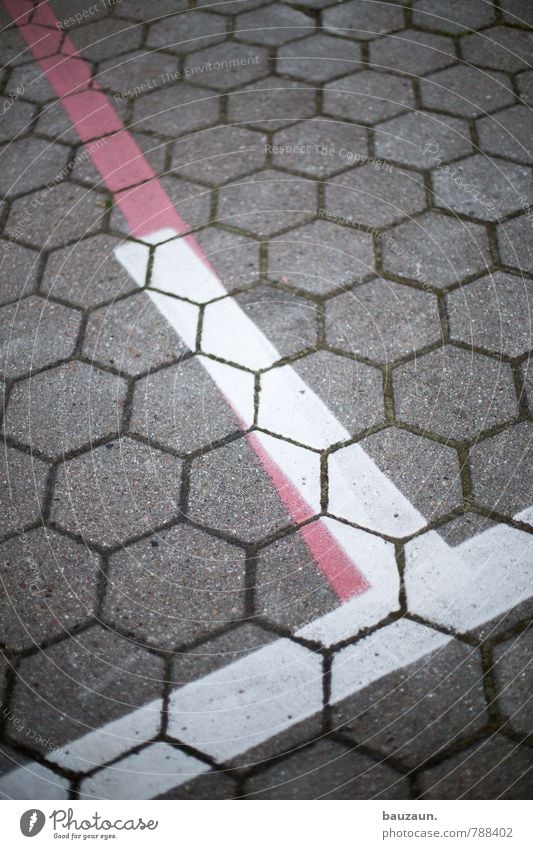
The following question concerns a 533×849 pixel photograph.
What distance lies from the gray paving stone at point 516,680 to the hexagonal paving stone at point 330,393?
0.72 m

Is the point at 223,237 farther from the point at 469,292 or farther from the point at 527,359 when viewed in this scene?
the point at 527,359

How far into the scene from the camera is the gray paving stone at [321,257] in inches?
96.3

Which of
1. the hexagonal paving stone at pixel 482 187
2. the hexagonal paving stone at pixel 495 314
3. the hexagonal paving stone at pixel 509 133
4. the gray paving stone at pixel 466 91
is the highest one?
the gray paving stone at pixel 466 91

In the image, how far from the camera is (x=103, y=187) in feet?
9.10

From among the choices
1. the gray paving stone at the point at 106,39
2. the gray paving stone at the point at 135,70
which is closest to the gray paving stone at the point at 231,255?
the gray paving stone at the point at 135,70

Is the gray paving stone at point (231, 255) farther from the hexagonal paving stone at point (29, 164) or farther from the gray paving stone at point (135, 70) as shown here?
the gray paving stone at point (135, 70)

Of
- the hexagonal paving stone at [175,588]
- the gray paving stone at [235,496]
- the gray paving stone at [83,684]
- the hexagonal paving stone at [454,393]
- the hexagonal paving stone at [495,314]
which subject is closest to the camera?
the gray paving stone at [83,684]

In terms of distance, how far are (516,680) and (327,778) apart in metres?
0.52

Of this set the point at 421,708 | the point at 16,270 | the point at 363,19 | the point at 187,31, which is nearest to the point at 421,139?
the point at 363,19

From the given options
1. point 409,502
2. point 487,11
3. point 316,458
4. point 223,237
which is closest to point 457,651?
point 409,502

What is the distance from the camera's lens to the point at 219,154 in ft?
9.20

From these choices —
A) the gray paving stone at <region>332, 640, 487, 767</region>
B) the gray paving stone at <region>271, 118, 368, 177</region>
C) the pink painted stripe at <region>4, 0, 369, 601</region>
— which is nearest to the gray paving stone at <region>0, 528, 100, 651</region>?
the pink painted stripe at <region>4, 0, 369, 601</region>

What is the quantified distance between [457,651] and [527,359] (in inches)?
38.1

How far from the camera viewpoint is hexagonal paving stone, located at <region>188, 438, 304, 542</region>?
1.99 metres
